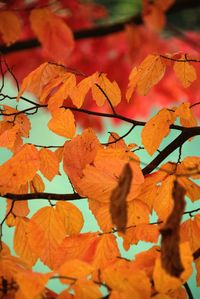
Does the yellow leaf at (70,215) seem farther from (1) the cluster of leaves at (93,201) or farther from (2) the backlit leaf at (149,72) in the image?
(2) the backlit leaf at (149,72)

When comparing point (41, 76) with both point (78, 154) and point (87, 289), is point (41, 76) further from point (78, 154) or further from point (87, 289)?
point (87, 289)

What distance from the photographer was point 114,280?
887 millimetres

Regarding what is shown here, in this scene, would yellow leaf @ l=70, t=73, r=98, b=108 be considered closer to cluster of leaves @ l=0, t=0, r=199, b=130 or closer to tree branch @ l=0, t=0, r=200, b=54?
cluster of leaves @ l=0, t=0, r=199, b=130

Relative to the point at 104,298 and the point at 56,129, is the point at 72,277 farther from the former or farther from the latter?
the point at 56,129

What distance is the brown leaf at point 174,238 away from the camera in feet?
2.40

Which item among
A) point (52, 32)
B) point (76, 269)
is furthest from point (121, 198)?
point (52, 32)

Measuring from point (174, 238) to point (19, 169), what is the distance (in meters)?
0.56

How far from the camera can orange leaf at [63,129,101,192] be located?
50.3 inches

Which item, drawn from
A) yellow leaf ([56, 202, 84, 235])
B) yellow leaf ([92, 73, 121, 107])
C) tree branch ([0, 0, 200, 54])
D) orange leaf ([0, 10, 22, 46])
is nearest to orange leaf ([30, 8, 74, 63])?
orange leaf ([0, 10, 22, 46])

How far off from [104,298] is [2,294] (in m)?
0.27

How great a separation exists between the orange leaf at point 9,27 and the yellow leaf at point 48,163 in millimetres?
1078

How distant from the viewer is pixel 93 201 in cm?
133

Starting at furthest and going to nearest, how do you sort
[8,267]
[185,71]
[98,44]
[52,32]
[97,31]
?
1. [98,44]
2. [97,31]
3. [52,32]
4. [185,71]
5. [8,267]

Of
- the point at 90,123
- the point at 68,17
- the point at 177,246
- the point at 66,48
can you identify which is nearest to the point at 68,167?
the point at 177,246
